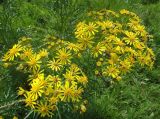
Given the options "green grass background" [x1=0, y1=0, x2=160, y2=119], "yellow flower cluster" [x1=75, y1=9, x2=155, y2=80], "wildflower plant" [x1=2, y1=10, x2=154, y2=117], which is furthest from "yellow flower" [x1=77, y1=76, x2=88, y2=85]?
"green grass background" [x1=0, y1=0, x2=160, y2=119]

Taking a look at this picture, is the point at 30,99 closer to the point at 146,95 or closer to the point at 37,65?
the point at 37,65

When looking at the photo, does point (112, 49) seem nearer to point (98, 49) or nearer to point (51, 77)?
point (98, 49)

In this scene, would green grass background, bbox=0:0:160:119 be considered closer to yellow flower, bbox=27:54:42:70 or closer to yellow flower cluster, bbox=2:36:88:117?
yellow flower cluster, bbox=2:36:88:117

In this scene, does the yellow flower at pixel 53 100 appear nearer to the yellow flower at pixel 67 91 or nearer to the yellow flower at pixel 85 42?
the yellow flower at pixel 67 91

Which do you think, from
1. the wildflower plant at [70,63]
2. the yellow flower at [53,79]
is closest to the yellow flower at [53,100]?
the wildflower plant at [70,63]

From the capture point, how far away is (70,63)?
2990mm

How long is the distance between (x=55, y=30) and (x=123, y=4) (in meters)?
1.04

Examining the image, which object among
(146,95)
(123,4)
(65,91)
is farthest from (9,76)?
(123,4)

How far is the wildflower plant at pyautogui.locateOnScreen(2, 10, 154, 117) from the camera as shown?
274 cm

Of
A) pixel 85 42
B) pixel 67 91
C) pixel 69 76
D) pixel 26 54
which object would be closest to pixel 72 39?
pixel 85 42

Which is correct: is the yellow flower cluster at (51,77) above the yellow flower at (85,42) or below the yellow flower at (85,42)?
below

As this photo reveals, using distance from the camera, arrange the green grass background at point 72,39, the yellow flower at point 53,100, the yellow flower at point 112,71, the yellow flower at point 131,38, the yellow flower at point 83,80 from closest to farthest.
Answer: the yellow flower at point 53,100 < the yellow flower at point 83,80 < the yellow flower at point 112,71 < the yellow flower at point 131,38 < the green grass background at point 72,39

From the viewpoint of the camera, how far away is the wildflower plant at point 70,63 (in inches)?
108

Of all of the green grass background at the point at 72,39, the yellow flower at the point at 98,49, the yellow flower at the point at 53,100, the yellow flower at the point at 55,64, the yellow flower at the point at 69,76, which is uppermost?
the yellow flower at the point at 98,49
